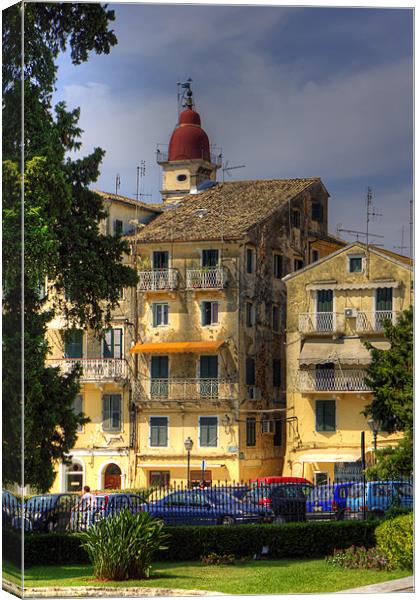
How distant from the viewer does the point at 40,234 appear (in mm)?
19031

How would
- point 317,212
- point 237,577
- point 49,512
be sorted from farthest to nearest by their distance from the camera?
point 49,512
point 317,212
point 237,577

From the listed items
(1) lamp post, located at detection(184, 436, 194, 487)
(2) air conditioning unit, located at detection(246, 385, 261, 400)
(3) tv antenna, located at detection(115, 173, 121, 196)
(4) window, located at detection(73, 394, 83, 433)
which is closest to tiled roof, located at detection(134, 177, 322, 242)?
(3) tv antenna, located at detection(115, 173, 121, 196)

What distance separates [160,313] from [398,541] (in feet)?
15.7

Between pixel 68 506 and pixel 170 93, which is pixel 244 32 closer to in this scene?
pixel 170 93

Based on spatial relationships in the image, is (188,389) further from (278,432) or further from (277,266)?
(277,266)

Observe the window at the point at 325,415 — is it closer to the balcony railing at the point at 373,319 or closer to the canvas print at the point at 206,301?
the canvas print at the point at 206,301

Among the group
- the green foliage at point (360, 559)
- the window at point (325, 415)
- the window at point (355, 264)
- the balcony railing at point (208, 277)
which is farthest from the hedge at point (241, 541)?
the window at point (355, 264)

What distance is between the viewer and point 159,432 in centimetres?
2064

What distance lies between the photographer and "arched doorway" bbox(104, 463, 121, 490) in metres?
20.2

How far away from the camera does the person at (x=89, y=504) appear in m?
19.4

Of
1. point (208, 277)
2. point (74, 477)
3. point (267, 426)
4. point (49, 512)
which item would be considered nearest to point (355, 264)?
point (208, 277)

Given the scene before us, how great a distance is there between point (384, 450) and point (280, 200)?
A: 3.80 metres

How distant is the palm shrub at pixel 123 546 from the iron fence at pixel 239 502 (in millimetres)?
841

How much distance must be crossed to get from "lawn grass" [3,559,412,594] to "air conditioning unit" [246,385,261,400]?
2342 millimetres
